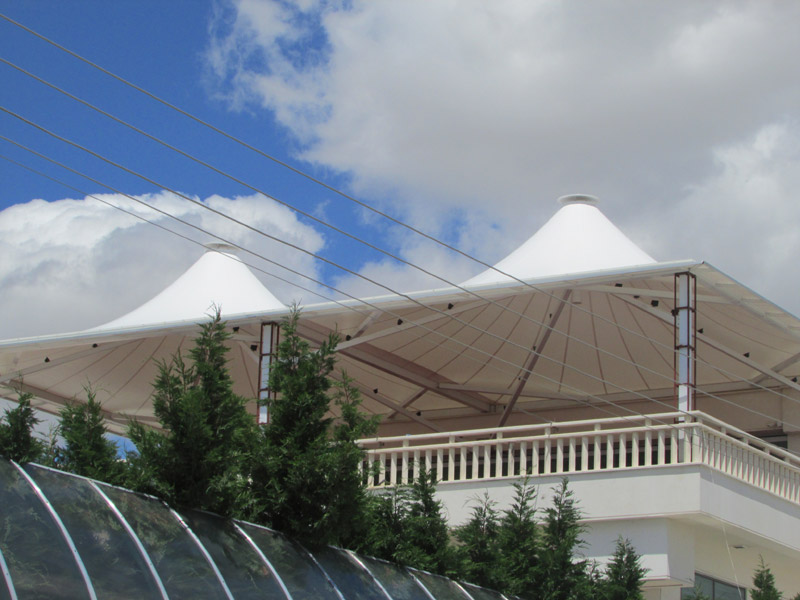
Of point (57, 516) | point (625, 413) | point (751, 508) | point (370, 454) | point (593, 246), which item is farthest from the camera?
point (625, 413)

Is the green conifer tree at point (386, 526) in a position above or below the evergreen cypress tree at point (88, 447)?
below

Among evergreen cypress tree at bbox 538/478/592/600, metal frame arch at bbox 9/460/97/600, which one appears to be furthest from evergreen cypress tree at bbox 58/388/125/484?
evergreen cypress tree at bbox 538/478/592/600

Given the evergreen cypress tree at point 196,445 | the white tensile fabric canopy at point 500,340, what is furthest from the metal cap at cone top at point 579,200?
the evergreen cypress tree at point 196,445

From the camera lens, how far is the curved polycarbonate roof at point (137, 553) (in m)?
9.94

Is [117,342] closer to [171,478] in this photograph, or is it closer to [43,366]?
[43,366]

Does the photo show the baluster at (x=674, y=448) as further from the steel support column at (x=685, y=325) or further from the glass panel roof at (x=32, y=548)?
the glass panel roof at (x=32, y=548)

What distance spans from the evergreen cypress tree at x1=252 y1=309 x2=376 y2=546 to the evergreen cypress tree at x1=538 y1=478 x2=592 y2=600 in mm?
3328

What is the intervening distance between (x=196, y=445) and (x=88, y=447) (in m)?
1.39

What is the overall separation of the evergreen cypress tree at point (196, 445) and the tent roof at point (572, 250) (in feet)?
31.4

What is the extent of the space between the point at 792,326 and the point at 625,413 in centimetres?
694

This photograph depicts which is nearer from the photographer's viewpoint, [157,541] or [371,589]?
[157,541]

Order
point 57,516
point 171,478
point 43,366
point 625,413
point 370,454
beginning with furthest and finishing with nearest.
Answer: point 625,413, point 43,366, point 370,454, point 171,478, point 57,516

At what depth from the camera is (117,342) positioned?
24578mm

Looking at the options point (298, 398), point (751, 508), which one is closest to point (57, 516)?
point (298, 398)
